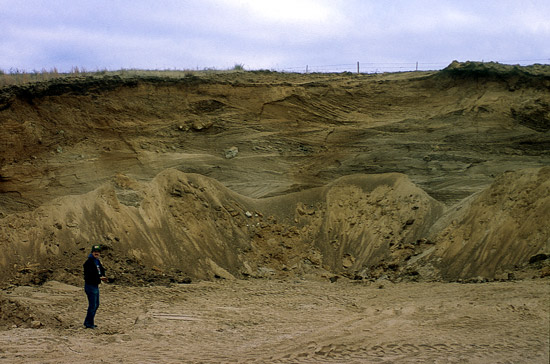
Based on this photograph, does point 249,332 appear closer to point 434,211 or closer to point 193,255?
point 193,255

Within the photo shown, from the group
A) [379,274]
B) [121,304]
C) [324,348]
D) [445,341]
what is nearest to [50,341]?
[121,304]

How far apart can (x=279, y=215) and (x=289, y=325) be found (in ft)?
22.9

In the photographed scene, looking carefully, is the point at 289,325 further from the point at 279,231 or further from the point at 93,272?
the point at 279,231

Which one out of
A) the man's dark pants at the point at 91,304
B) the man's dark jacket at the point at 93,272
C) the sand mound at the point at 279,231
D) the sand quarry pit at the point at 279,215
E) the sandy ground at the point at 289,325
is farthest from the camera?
the sand mound at the point at 279,231

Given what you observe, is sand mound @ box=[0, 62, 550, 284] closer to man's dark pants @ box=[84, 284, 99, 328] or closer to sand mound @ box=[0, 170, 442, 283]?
sand mound @ box=[0, 170, 442, 283]

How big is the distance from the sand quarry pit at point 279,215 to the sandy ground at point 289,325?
2.0 inches

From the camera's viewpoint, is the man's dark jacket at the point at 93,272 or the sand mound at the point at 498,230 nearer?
the man's dark jacket at the point at 93,272

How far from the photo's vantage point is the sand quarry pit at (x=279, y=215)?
8.97m

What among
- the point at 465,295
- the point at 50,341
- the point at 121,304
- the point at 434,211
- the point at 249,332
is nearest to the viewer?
the point at 50,341

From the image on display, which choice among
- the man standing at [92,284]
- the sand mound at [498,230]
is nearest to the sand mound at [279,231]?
the sand mound at [498,230]

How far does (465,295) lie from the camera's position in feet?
33.9

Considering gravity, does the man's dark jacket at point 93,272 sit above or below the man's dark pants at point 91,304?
above

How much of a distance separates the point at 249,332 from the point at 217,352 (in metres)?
1.29

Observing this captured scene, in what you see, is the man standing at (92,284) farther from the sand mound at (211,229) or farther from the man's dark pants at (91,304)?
the sand mound at (211,229)
